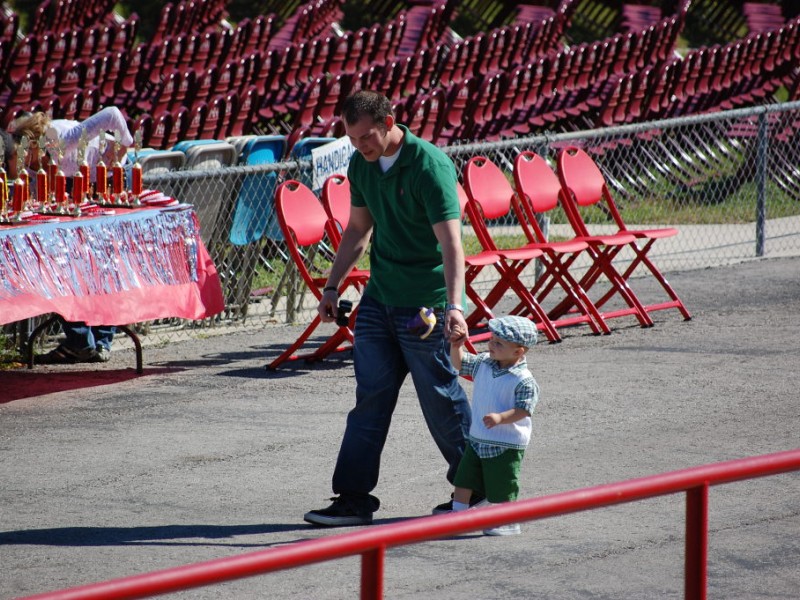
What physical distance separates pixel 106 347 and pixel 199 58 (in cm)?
1029

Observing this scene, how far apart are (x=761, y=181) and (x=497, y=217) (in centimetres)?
425

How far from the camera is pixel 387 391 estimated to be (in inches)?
210

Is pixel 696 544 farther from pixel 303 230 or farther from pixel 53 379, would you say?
pixel 53 379

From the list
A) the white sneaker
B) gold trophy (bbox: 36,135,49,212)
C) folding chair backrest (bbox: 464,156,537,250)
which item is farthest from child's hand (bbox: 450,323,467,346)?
folding chair backrest (bbox: 464,156,537,250)

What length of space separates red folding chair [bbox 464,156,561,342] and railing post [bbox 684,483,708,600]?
5559 mm

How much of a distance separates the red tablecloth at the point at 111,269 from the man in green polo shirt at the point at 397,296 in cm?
235

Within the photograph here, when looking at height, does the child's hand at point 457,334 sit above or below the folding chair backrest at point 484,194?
below

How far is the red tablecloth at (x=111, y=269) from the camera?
23.1ft

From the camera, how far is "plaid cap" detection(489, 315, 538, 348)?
5051 mm

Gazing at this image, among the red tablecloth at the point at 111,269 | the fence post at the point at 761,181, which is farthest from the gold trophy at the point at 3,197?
the fence post at the point at 761,181

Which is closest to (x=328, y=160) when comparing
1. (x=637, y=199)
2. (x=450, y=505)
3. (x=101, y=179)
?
(x=101, y=179)

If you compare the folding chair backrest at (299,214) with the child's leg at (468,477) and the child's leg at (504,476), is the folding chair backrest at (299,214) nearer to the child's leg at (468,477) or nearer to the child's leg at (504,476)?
the child's leg at (468,477)

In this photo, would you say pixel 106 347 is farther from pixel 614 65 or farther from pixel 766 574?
pixel 614 65

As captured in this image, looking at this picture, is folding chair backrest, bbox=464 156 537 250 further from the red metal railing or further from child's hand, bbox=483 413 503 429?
the red metal railing
